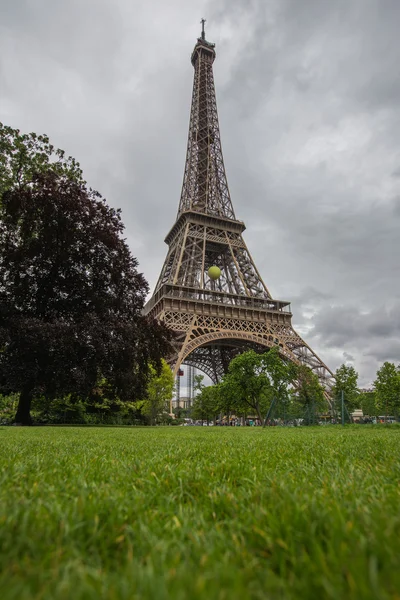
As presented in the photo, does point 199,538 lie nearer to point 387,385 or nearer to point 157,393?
point 157,393

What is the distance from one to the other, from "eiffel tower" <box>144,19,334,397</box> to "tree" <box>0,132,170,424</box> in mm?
15153

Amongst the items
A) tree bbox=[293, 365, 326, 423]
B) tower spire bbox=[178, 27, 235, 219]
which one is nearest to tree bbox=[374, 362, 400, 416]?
tree bbox=[293, 365, 326, 423]

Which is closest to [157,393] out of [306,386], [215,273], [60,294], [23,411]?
[306,386]

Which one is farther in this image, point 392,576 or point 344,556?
point 344,556

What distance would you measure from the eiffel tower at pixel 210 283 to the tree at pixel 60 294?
49.7 feet

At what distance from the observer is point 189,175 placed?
47938 mm

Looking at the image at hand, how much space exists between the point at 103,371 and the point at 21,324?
388 cm

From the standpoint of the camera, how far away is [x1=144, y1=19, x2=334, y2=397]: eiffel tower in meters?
35.8

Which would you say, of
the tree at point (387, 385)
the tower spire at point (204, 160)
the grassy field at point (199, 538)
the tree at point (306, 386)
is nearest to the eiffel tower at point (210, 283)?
the tower spire at point (204, 160)

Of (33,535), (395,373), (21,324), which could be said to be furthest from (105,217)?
(395,373)

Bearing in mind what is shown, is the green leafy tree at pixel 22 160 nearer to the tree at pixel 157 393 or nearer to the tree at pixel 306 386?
the tree at pixel 157 393

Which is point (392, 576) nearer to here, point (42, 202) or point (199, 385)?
point (42, 202)

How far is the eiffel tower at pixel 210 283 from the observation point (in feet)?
117

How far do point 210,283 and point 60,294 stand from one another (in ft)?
105
